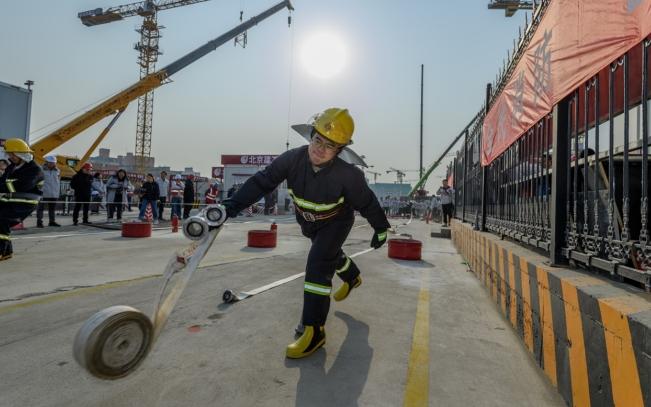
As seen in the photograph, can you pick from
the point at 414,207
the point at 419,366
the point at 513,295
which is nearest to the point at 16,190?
the point at 419,366

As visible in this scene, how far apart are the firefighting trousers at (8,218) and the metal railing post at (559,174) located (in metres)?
7.09

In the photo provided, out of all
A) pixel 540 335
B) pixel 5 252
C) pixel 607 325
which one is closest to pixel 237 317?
pixel 540 335

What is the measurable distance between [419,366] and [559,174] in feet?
6.11

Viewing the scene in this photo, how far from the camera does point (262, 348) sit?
2.78m

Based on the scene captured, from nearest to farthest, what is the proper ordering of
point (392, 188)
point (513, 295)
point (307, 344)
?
1. point (307, 344)
2. point (513, 295)
3. point (392, 188)

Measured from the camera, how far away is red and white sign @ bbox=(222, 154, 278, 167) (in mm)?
59250

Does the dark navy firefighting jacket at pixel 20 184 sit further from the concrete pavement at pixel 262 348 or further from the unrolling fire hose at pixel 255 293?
the unrolling fire hose at pixel 255 293

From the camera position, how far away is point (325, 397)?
215cm

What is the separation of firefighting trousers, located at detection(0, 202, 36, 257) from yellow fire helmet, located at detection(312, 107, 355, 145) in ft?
18.2

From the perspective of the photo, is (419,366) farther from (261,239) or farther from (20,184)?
(20,184)

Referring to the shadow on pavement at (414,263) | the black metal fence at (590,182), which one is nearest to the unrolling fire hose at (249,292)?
the black metal fence at (590,182)

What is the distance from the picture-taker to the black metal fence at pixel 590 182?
84.7 inches

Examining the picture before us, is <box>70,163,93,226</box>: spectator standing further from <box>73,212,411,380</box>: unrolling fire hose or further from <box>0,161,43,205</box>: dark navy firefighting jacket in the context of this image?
<box>73,212,411,380</box>: unrolling fire hose

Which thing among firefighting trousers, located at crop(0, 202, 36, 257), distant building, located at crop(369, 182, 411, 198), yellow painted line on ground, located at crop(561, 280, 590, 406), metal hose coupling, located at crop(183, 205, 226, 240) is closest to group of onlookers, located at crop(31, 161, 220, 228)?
firefighting trousers, located at crop(0, 202, 36, 257)
